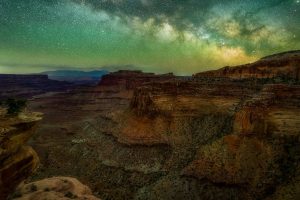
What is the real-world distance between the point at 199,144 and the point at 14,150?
2590 cm

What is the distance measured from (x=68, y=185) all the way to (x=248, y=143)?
1997 cm

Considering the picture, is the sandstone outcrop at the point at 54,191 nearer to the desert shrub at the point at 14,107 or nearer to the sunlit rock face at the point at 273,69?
the desert shrub at the point at 14,107

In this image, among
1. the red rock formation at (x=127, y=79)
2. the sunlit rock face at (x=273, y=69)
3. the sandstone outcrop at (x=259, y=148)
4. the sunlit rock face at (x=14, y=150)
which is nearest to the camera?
the sunlit rock face at (x=14, y=150)

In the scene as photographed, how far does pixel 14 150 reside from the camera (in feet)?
69.9

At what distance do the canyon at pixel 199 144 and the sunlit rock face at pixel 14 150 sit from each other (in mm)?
606

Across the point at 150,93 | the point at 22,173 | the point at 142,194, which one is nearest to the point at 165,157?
the point at 142,194

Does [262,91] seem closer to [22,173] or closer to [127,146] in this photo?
[127,146]

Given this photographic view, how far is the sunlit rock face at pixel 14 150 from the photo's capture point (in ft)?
65.4

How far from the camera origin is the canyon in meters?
34.4

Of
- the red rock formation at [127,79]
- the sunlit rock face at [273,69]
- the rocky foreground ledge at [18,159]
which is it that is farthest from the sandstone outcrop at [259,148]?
the red rock formation at [127,79]

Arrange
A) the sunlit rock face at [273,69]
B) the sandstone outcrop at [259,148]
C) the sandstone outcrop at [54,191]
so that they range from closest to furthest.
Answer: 1. the sandstone outcrop at [54,191]
2. the sandstone outcrop at [259,148]
3. the sunlit rock face at [273,69]

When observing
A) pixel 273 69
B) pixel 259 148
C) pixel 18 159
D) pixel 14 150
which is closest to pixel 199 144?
pixel 259 148

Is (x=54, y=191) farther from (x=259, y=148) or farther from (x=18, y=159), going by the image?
(x=259, y=148)

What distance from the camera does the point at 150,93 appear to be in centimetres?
5066
